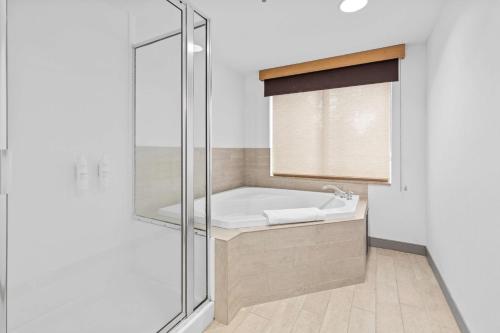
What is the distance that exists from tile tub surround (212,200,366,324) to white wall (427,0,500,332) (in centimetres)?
61

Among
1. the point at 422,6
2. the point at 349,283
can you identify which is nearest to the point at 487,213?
the point at 349,283

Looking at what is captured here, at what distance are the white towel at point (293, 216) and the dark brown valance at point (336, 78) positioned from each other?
1715mm

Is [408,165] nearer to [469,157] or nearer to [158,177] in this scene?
[469,157]

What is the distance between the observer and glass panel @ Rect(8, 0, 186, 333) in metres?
1.34

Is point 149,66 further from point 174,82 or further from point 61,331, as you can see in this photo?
point 61,331

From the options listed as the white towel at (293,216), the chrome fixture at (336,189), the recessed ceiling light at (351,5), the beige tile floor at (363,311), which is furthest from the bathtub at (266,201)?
the recessed ceiling light at (351,5)

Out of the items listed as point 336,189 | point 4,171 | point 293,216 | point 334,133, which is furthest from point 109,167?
point 334,133

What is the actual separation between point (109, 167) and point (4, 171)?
37.0 inches

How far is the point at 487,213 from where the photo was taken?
1.17m

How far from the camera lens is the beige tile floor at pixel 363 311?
1.49 m

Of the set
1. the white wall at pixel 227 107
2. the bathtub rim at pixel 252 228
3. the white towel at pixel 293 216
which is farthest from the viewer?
the white wall at pixel 227 107

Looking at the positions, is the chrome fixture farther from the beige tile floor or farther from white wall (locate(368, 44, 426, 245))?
the beige tile floor

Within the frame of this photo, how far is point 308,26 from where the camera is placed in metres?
2.22

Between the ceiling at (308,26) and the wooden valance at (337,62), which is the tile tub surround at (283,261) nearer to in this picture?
the ceiling at (308,26)
